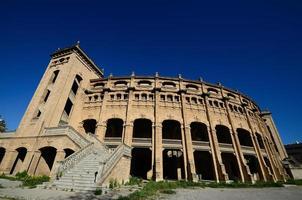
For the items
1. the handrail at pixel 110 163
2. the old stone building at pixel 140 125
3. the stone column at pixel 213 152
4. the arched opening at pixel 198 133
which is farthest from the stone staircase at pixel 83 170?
the arched opening at pixel 198 133

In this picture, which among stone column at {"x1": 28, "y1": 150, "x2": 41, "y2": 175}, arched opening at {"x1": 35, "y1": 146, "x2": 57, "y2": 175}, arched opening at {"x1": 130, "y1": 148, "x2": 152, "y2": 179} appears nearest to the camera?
stone column at {"x1": 28, "y1": 150, "x2": 41, "y2": 175}

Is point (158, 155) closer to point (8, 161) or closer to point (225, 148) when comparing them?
point (225, 148)

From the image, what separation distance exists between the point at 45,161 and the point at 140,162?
1314 cm

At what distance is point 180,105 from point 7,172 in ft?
77.4

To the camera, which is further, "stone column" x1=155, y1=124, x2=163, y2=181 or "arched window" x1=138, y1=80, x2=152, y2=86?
"arched window" x1=138, y1=80, x2=152, y2=86

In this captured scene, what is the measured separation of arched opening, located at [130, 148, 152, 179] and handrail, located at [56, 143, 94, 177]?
1005 centimetres

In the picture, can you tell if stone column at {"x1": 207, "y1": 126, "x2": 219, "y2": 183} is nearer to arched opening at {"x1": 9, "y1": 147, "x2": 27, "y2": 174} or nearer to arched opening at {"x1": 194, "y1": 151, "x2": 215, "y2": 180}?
arched opening at {"x1": 194, "y1": 151, "x2": 215, "y2": 180}

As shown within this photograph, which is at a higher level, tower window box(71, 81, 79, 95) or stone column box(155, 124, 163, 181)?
tower window box(71, 81, 79, 95)

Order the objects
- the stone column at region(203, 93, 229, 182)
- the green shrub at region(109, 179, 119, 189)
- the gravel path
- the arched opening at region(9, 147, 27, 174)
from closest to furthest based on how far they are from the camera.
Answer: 1. the gravel path
2. the green shrub at region(109, 179, 119, 189)
3. the arched opening at region(9, 147, 27, 174)
4. the stone column at region(203, 93, 229, 182)

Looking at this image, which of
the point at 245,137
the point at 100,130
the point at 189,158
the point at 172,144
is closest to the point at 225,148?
the point at 189,158

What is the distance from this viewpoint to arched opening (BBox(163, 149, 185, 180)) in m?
26.2

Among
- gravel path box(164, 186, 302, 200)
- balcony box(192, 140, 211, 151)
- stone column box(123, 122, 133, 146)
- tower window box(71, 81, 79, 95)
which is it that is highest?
tower window box(71, 81, 79, 95)

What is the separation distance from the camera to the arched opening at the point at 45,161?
63.6ft

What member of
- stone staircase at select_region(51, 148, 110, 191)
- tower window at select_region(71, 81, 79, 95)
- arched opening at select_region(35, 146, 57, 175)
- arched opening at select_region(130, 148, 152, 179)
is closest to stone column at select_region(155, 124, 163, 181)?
arched opening at select_region(130, 148, 152, 179)
